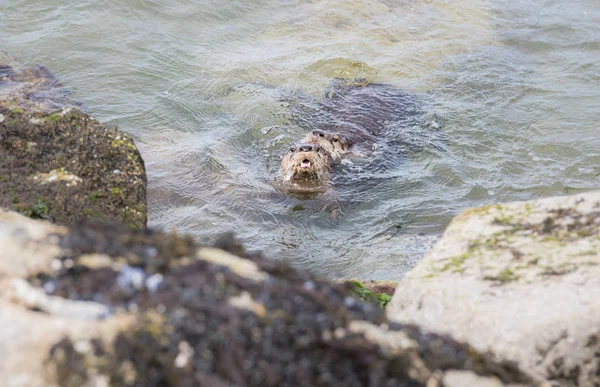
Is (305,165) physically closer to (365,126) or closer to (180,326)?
(365,126)

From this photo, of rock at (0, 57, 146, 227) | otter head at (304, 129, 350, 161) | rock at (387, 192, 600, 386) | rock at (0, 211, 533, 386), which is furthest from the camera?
otter head at (304, 129, 350, 161)

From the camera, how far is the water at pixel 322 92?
6719 millimetres

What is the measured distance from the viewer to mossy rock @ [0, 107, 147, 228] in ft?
13.8

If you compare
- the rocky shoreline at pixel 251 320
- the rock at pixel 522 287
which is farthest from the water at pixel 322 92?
the rocky shoreline at pixel 251 320

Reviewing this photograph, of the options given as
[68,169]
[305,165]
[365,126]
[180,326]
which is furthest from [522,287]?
[365,126]

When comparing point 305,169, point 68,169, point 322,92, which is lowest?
point 322,92

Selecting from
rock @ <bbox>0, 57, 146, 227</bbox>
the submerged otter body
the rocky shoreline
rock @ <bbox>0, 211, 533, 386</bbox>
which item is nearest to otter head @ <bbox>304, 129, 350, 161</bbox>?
the submerged otter body

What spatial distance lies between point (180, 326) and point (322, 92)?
802 cm

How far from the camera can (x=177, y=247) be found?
2.31 meters

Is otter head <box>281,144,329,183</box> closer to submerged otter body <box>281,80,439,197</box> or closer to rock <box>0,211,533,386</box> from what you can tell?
submerged otter body <box>281,80,439,197</box>

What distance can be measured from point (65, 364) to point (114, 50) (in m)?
→ 9.24

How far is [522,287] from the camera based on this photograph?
3016 millimetres

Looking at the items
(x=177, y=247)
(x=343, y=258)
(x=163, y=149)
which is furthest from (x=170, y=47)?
(x=177, y=247)

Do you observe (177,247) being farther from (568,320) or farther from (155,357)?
(568,320)
